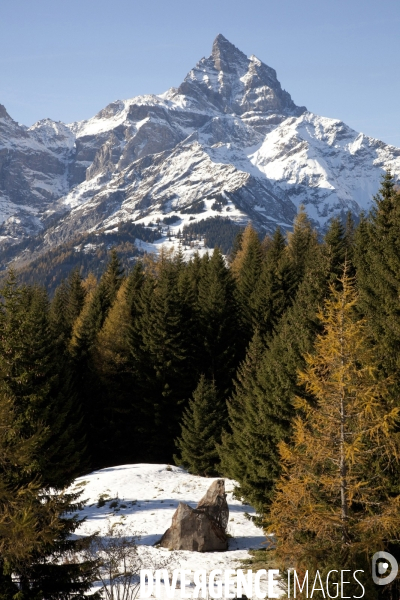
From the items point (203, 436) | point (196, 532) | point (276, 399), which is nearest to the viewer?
point (196, 532)

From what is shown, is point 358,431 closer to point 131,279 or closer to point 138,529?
point 138,529

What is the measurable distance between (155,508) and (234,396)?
325 inches

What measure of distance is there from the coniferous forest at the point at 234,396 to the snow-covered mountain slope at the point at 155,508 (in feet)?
4.23

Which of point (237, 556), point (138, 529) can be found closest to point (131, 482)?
point (138, 529)

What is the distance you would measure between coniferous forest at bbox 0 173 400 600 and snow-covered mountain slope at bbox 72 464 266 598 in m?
1.29

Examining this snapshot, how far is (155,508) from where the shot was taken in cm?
2291

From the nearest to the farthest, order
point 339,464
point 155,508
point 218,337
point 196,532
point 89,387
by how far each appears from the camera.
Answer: point 339,464 → point 196,532 → point 155,508 → point 89,387 → point 218,337

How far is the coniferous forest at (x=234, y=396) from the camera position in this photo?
37.0 feet

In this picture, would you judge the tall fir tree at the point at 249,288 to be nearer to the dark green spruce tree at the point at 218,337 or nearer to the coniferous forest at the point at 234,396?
the coniferous forest at the point at 234,396

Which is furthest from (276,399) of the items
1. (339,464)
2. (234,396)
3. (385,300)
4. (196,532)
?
(339,464)

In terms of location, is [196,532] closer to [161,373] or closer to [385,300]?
[385,300]

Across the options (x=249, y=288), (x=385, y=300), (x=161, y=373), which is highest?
(x=249, y=288)

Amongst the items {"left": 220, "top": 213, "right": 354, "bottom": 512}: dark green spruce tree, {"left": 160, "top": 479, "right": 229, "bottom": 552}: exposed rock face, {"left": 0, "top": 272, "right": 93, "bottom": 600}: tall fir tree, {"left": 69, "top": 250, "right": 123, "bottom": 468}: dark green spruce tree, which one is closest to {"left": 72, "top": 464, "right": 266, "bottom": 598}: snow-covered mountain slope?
{"left": 160, "top": 479, "right": 229, "bottom": 552}: exposed rock face

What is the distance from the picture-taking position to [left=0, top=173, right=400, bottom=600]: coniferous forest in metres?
11.3
